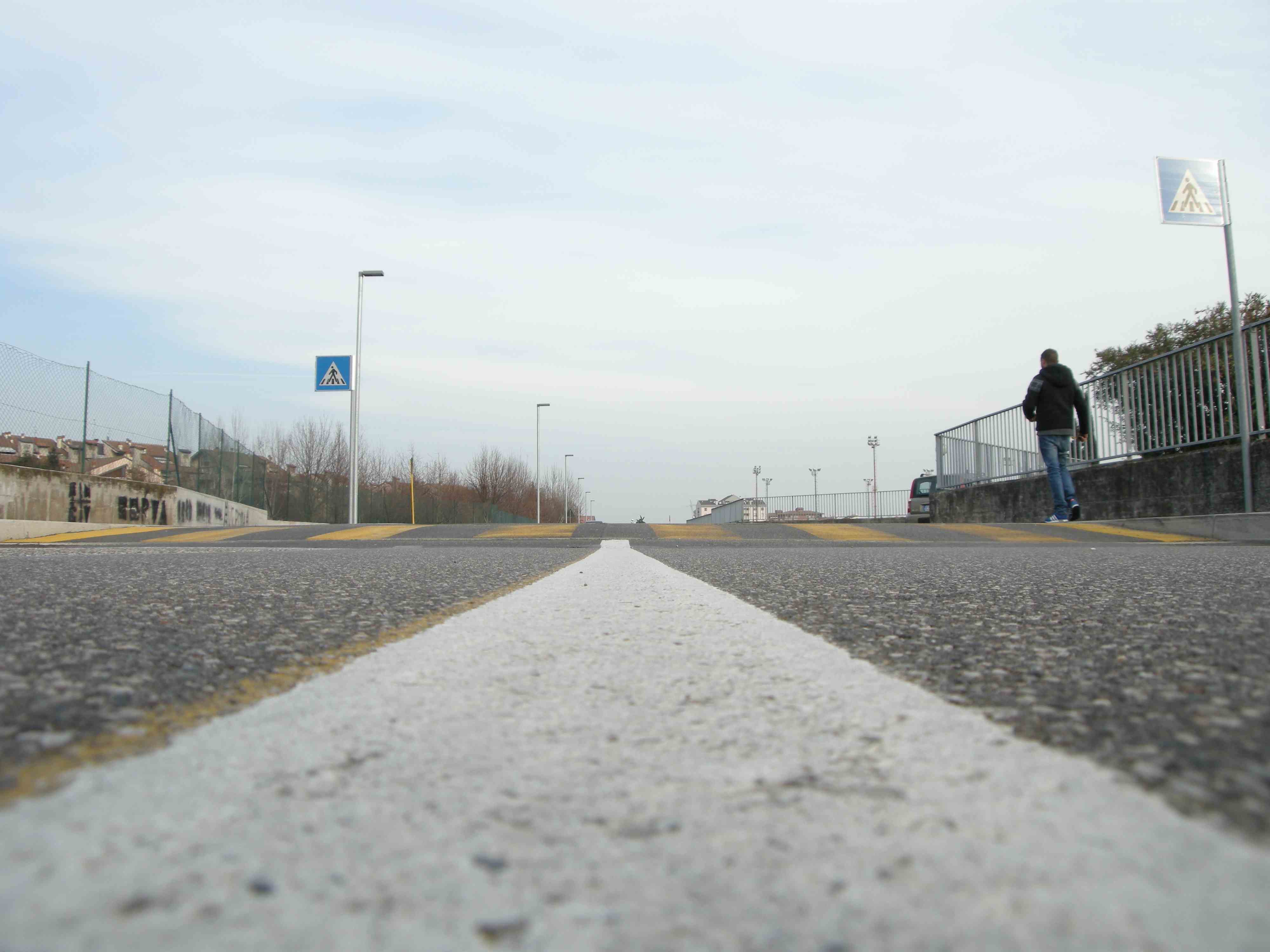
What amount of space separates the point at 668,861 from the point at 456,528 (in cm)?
1130

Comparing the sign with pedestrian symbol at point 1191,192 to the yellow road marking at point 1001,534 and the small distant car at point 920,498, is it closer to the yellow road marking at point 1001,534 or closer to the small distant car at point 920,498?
the yellow road marking at point 1001,534

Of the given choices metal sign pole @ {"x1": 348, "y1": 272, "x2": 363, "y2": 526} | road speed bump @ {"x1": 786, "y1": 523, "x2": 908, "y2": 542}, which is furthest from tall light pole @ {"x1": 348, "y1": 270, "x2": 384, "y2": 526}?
road speed bump @ {"x1": 786, "y1": 523, "x2": 908, "y2": 542}

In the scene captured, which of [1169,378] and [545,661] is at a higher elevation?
[1169,378]

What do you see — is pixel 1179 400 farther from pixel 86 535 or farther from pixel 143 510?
pixel 143 510

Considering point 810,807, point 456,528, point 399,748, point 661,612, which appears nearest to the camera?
point 810,807

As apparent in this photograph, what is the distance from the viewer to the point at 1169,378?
11789 mm

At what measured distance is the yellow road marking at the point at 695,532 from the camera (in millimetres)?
10133

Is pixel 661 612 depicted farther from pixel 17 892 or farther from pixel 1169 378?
pixel 1169 378

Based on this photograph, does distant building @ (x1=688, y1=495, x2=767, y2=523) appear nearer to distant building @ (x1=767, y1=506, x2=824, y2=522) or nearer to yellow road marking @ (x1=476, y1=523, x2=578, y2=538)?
distant building @ (x1=767, y1=506, x2=824, y2=522)

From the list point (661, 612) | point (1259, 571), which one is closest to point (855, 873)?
point (661, 612)

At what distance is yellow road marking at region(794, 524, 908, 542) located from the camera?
9.35 metres

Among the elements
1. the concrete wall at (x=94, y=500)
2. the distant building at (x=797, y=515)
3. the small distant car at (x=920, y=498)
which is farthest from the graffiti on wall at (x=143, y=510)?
the distant building at (x=797, y=515)

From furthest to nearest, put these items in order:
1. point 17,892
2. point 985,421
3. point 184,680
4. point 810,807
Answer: point 985,421, point 184,680, point 810,807, point 17,892

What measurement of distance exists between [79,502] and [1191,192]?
16.6 metres
